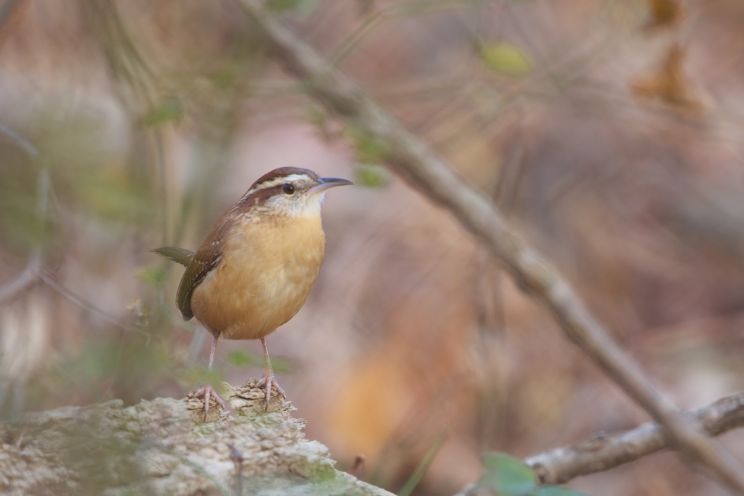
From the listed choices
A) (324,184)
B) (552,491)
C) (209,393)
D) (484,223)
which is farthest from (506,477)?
(484,223)

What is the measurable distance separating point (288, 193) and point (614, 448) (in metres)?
1.71

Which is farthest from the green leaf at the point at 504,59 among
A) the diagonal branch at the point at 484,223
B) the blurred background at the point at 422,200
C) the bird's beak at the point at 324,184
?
the bird's beak at the point at 324,184

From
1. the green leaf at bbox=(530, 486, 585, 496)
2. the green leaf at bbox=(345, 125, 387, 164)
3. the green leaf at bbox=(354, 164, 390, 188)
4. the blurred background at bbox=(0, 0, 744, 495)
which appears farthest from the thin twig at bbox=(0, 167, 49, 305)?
the green leaf at bbox=(530, 486, 585, 496)

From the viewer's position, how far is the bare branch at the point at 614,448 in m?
4.46

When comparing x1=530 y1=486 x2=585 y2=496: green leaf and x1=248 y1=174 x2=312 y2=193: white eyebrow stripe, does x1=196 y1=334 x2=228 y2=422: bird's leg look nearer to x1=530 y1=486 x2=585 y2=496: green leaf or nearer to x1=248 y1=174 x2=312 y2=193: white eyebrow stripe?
x1=248 y1=174 x2=312 y2=193: white eyebrow stripe

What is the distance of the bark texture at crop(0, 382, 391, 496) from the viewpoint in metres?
2.97

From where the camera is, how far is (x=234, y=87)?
4.14 m

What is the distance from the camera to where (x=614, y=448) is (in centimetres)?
463

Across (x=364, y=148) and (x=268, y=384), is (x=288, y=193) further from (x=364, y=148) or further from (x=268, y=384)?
(x=364, y=148)

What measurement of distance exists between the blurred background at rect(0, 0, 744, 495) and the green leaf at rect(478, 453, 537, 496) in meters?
0.78

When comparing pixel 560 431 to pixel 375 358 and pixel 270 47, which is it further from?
pixel 270 47

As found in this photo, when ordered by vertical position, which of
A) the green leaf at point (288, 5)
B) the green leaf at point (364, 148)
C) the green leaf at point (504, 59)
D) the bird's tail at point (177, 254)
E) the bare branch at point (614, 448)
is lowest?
the bird's tail at point (177, 254)

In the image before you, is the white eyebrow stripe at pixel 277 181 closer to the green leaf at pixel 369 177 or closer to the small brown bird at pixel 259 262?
the small brown bird at pixel 259 262

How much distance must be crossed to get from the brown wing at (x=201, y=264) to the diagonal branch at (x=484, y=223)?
2259mm
